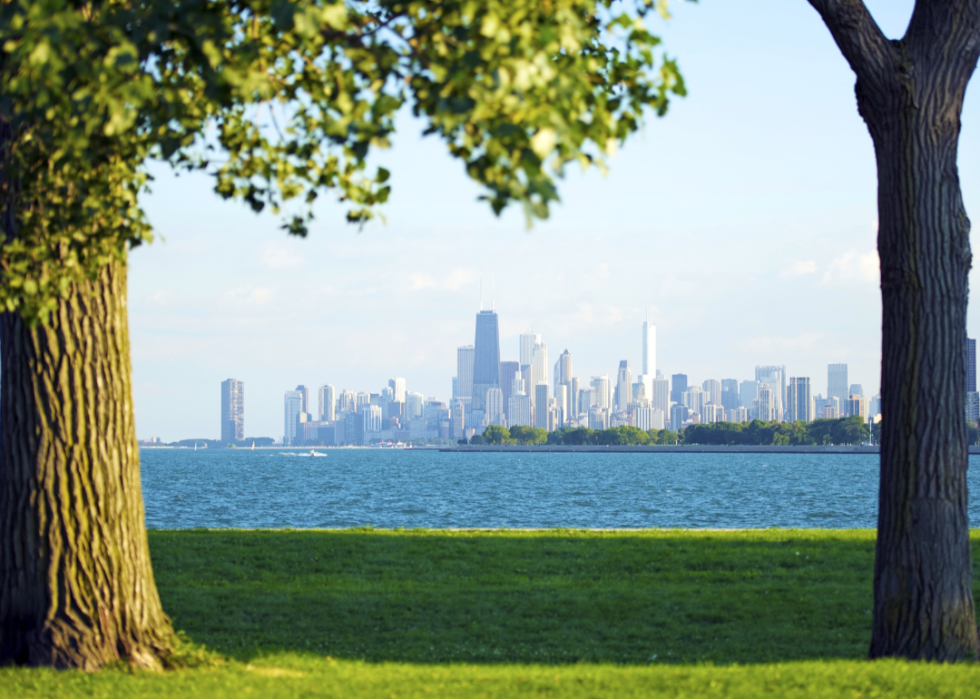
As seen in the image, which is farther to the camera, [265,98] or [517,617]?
[517,617]

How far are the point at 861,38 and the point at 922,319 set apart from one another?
263 centimetres

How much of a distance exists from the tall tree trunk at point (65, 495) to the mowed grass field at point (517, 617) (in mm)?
385

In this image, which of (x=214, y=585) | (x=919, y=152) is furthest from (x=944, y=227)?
(x=214, y=585)


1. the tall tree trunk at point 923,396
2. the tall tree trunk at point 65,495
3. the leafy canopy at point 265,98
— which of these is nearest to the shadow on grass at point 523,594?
the tall tree trunk at point 923,396

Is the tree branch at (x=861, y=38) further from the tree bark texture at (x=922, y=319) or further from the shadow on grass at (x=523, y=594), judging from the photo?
the shadow on grass at (x=523, y=594)

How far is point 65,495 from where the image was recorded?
7.68 metres

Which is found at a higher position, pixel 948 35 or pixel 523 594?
pixel 948 35

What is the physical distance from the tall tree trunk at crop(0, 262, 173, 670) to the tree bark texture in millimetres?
6527

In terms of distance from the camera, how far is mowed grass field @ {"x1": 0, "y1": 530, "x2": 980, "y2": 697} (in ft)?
24.8

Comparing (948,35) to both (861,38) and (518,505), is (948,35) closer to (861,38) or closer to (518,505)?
(861,38)

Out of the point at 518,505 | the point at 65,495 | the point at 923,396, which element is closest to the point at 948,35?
the point at 923,396

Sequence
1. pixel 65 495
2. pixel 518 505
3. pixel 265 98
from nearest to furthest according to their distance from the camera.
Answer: pixel 265 98 < pixel 65 495 < pixel 518 505

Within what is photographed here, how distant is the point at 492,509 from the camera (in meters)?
52.7

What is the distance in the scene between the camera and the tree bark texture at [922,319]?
27.7ft
